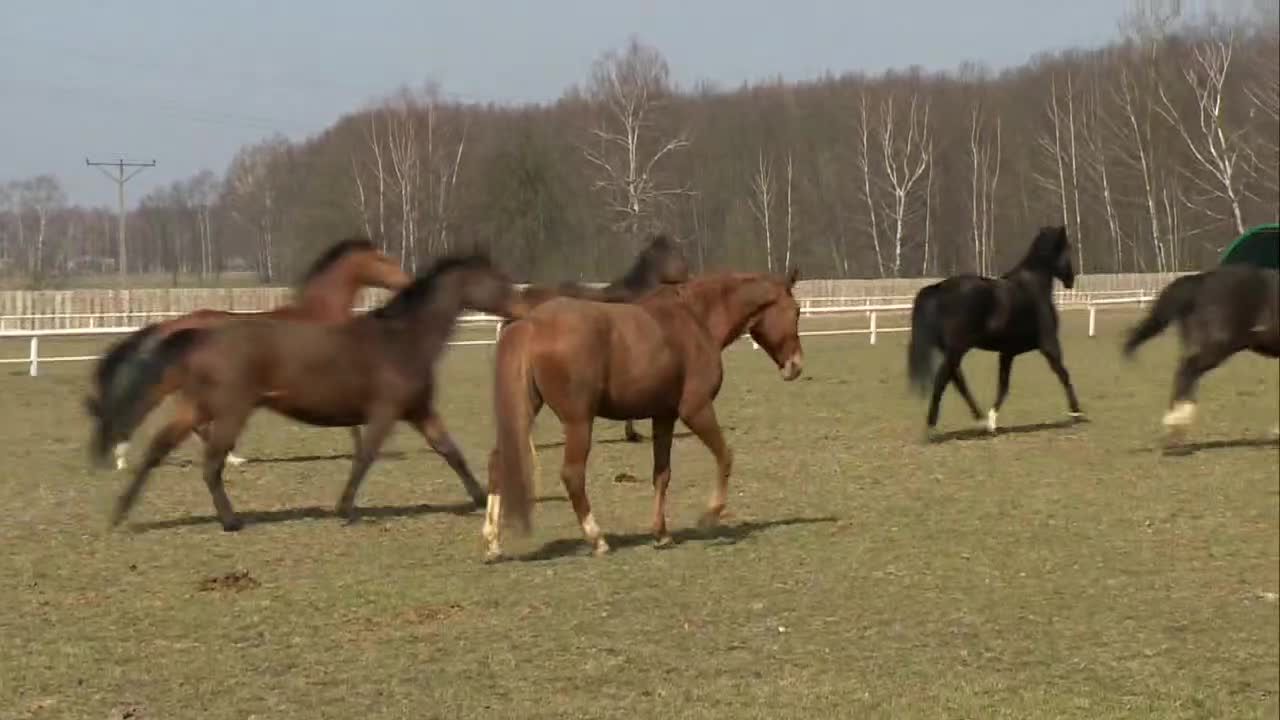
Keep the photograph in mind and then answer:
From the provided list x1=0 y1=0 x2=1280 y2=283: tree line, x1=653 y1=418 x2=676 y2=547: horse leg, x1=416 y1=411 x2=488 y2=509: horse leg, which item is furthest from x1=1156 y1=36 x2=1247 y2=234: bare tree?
x1=416 y1=411 x2=488 y2=509: horse leg

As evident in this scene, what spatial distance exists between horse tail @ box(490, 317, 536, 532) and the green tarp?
192 inches

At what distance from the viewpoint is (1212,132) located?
293 centimetres

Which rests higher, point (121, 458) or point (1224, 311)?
point (1224, 311)

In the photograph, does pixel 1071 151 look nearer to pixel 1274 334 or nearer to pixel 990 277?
pixel 1274 334

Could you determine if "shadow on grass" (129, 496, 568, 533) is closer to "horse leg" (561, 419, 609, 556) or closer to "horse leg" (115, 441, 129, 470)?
"horse leg" (561, 419, 609, 556)

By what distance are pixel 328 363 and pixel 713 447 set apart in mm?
2330

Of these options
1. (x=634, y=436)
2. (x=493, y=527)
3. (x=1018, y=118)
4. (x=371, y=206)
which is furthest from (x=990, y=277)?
(x=1018, y=118)

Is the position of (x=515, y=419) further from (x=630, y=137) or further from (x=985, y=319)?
(x=630, y=137)

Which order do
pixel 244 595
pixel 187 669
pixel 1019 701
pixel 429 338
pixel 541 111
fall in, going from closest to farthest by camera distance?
pixel 1019 701
pixel 187 669
pixel 244 595
pixel 429 338
pixel 541 111

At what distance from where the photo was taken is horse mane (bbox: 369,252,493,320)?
8.11 meters

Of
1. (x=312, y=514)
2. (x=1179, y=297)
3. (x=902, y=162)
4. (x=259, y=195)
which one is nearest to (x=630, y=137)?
(x=902, y=162)

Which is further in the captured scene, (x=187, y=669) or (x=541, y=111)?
(x=541, y=111)

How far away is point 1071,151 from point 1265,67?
2233 millimetres

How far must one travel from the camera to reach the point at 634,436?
13305 mm
